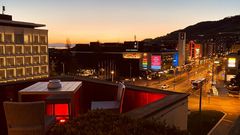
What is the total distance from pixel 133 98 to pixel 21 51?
58.5 meters

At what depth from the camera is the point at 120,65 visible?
104250mm

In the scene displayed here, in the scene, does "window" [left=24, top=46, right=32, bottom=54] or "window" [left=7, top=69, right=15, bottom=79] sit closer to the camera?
"window" [left=7, top=69, right=15, bottom=79]

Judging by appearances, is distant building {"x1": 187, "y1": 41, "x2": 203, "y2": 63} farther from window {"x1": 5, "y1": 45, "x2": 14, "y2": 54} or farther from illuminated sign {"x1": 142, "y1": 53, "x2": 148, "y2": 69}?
window {"x1": 5, "y1": 45, "x2": 14, "y2": 54}

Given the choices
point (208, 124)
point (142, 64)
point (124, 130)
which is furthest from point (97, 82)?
point (142, 64)

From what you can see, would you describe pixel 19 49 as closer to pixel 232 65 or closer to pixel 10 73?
pixel 10 73

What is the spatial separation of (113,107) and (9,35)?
2212 inches

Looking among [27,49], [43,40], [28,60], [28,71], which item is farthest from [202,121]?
[43,40]

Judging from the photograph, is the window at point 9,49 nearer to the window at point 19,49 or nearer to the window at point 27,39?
the window at point 19,49

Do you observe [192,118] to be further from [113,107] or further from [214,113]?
[113,107]

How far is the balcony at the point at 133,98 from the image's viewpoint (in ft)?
20.2

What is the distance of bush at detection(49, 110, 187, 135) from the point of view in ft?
11.8

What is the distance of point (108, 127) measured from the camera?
3.84 metres

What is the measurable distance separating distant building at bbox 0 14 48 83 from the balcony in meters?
51.0

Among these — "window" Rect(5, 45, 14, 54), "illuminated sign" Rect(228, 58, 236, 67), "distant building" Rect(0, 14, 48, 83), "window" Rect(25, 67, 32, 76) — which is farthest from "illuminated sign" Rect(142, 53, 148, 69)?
"window" Rect(5, 45, 14, 54)
